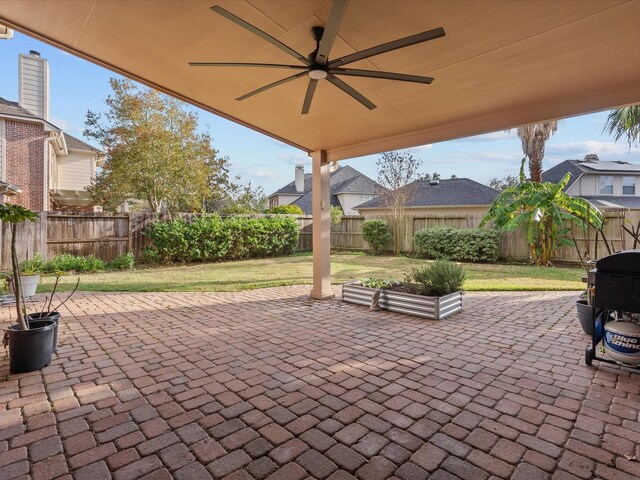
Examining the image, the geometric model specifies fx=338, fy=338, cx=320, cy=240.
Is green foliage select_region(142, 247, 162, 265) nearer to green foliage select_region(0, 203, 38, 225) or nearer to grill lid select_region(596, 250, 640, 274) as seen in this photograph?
green foliage select_region(0, 203, 38, 225)

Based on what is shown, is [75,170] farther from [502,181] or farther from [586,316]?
[502,181]

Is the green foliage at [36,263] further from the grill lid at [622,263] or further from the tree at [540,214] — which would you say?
the tree at [540,214]

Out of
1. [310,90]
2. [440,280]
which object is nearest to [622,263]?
[440,280]

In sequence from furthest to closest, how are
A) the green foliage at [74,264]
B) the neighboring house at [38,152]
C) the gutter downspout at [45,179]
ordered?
the gutter downspout at [45,179] < the neighboring house at [38,152] < the green foliage at [74,264]

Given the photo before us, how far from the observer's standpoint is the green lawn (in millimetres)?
7157

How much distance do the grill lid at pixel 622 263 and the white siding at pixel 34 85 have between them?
17460 mm

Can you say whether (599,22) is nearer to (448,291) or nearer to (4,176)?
(448,291)

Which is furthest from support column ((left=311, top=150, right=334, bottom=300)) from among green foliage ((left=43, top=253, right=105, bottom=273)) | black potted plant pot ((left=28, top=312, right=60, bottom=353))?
green foliage ((left=43, top=253, right=105, bottom=273))

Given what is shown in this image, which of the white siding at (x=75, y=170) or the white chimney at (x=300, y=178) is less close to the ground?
the white chimney at (x=300, y=178)

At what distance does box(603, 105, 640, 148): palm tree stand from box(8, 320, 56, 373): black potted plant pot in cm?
1258

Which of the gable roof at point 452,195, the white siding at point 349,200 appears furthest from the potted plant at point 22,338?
the white siding at point 349,200

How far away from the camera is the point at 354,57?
2.65m

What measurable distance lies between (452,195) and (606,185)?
7.89 meters

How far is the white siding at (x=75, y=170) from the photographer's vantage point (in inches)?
613
